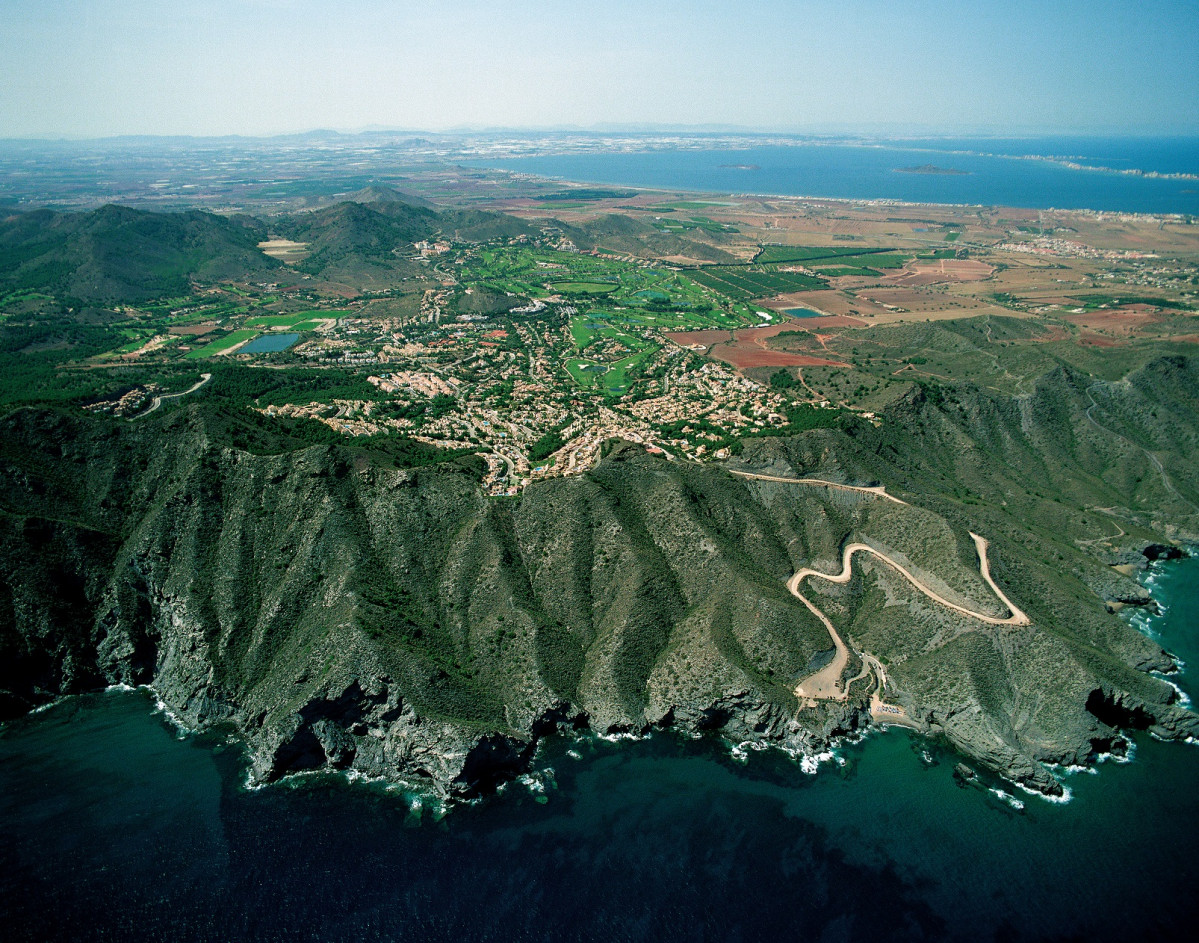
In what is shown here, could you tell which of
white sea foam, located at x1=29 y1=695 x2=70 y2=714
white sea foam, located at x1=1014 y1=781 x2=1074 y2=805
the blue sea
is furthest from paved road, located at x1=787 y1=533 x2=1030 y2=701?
white sea foam, located at x1=29 y1=695 x2=70 y2=714

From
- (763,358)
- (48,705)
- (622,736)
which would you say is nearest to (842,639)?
(622,736)

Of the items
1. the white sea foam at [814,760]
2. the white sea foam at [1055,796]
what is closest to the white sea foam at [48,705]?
the white sea foam at [814,760]

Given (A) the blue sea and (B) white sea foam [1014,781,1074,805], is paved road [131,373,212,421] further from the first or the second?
(B) white sea foam [1014,781,1074,805]

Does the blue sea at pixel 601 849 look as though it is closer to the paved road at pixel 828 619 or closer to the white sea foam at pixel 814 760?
the white sea foam at pixel 814 760

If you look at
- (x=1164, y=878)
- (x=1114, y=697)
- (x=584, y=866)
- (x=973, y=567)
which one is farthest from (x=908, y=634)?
(x=584, y=866)

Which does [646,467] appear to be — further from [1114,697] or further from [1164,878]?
[1164,878]

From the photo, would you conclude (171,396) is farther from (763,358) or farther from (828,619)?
(763,358)
